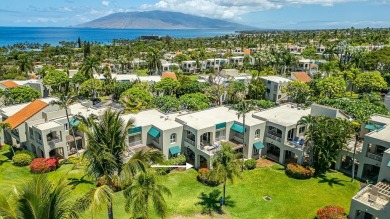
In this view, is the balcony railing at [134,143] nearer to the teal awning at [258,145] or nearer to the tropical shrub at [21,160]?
the tropical shrub at [21,160]

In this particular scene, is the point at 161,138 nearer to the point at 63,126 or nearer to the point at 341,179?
the point at 63,126

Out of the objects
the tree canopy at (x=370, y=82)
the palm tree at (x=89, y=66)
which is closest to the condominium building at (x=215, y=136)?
the palm tree at (x=89, y=66)

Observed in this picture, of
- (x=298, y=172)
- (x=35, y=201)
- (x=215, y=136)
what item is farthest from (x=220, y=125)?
(x=35, y=201)

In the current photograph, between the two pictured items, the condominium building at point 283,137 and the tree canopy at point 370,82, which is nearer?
the condominium building at point 283,137

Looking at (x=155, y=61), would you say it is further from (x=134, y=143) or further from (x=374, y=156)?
(x=374, y=156)

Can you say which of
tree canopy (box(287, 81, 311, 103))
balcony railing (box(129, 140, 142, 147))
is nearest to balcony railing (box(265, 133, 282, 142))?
balcony railing (box(129, 140, 142, 147))

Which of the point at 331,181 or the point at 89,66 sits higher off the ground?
the point at 89,66

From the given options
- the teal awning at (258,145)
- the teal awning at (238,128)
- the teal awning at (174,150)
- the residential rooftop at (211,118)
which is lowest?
the teal awning at (174,150)
